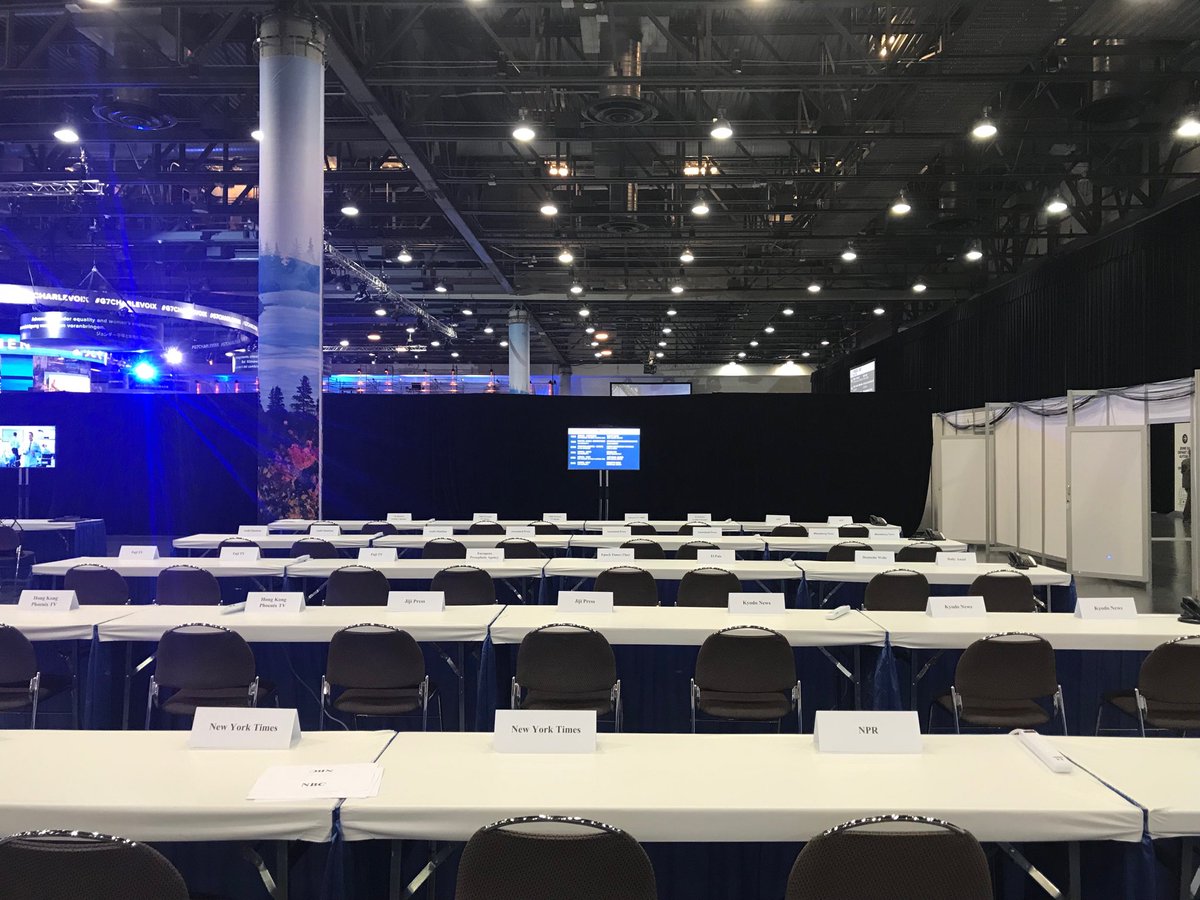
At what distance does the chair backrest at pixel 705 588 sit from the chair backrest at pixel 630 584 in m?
0.20

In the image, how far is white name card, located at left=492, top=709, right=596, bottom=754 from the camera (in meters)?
2.24

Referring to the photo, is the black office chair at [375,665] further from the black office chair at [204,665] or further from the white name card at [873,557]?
the white name card at [873,557]

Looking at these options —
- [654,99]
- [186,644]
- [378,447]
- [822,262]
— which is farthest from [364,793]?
[822,262]

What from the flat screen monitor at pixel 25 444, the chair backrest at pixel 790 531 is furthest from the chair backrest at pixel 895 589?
the flat screen monitor at pixel 25 444

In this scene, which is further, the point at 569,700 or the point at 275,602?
the point at 275,602

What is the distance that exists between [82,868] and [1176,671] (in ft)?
12.5

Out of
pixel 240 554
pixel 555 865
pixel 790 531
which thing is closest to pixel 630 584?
pixel 240 554

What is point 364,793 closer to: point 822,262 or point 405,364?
point 822,262

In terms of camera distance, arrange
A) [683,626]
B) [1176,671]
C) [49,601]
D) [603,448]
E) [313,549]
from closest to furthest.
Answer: [1176,671], [683,626], [49,601], [313,549], [603,448]

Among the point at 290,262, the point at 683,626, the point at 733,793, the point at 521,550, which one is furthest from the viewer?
the point at 290,262

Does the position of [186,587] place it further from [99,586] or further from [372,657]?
[372,657]

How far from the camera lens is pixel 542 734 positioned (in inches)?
89.2

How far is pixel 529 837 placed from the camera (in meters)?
1.58

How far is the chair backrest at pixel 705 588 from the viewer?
5.26m
